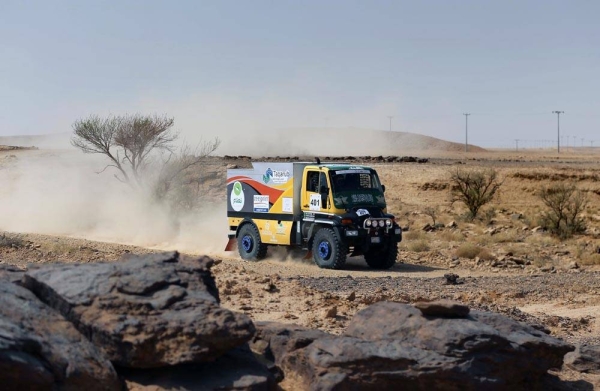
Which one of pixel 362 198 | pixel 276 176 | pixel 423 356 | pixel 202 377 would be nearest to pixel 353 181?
pixel 362 198

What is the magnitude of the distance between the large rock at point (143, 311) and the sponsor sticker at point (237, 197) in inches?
603

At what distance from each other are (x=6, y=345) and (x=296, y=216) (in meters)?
15.8

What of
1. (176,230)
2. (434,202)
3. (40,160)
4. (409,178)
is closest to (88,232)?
(176,230)

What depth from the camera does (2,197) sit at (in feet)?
169

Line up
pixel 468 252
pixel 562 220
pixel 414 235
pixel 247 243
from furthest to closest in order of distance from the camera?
1. pixel 562 220
2. pixel 414 235
3. pixel 468 252
4. pixel 247 243

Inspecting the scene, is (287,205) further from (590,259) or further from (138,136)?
(138,136)

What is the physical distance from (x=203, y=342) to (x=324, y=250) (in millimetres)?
14325

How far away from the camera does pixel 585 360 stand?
11.8 meters

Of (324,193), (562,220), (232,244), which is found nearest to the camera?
(324,193)

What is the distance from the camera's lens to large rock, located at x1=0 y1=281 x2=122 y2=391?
7.89 meters

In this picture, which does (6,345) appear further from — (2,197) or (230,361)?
(2,197)

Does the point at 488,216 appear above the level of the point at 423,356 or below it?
below

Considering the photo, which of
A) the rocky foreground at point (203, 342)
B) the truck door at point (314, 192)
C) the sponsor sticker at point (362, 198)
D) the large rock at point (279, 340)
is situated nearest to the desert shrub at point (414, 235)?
the sponsor sticker at point (362, 198)

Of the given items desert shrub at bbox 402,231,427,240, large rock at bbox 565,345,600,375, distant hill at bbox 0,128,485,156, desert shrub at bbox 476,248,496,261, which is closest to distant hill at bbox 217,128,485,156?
distant hill at bbox 0,128,485,156
